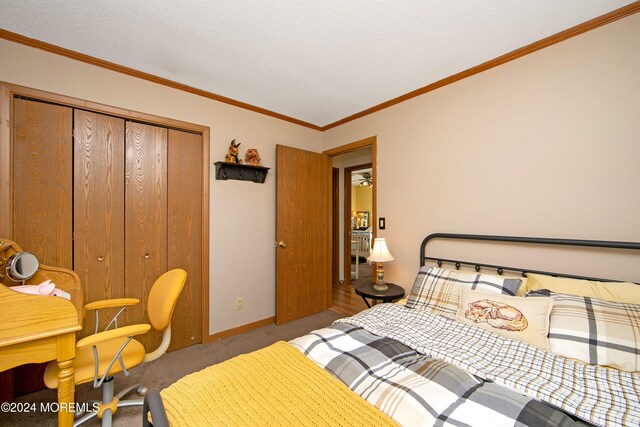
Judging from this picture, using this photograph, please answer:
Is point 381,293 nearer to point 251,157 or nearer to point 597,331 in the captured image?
point 597,331

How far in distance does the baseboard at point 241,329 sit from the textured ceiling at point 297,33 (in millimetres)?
2530

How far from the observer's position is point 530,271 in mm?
1814

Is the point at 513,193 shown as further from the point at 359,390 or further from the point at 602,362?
the point at 359,390

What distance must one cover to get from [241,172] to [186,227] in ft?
2.66

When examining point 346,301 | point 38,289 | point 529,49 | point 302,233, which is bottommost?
point 346,301

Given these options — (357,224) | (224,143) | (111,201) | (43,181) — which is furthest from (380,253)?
(357,224)

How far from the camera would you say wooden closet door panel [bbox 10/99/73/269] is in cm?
179

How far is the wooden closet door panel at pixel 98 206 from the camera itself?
6.55 feet

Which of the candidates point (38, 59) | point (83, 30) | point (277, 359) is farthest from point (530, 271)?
point (38, 59)

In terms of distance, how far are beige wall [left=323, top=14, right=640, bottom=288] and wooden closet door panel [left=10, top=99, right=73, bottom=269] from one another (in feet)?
9.45

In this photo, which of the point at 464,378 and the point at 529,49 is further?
the point at 529,49

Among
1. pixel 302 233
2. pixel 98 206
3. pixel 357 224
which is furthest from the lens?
pixel 357 224

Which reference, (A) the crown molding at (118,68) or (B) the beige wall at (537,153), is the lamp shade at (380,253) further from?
(A) the crown molding at (118,68)

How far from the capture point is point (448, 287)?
1.81 m
